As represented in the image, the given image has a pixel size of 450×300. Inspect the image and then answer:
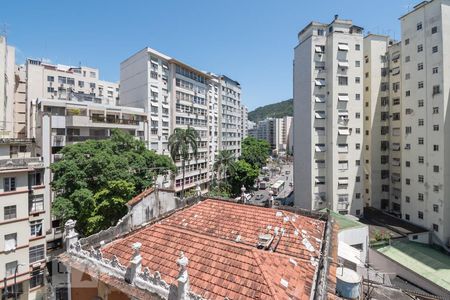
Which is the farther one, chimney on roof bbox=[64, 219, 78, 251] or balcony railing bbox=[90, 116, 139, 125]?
balcony railing bbox=[90, 116, 139, 125]

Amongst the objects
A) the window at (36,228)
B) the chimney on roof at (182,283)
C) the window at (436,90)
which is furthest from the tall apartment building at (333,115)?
the chimney on roof at (182,283)

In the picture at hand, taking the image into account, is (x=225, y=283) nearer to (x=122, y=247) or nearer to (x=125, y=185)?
(x=122, y=247)

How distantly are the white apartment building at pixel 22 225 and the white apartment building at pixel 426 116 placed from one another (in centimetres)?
5175

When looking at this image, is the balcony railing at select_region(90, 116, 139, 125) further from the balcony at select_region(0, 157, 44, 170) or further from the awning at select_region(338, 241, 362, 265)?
the awning at select_region(338, 241, 362, 265)

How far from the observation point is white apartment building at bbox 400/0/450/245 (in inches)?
1484

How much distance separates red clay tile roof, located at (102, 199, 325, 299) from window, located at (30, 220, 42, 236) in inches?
770

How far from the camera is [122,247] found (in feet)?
50.0

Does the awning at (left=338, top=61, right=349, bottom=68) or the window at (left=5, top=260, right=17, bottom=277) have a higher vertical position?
the awning at (left=338, top=61, right=349, bottom=68)

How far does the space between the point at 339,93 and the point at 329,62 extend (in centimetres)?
576

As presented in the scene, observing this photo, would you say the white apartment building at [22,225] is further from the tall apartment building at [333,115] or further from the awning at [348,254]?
the tall apartment building at [333,115]

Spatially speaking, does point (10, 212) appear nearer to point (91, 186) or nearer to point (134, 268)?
point (91, 186)

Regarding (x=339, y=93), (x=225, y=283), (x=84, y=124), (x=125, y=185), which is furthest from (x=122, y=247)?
Result: (x=339, y=93)

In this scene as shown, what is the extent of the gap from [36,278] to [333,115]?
155ft

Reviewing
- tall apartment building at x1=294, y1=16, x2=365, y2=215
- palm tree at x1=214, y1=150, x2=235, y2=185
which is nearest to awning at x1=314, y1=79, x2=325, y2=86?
tall apartment building at x1=294, y1=16, x2=365, y2=215
